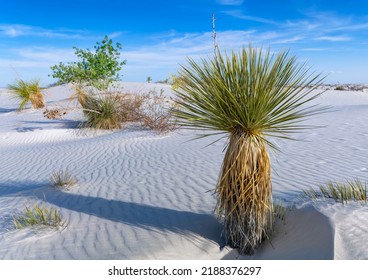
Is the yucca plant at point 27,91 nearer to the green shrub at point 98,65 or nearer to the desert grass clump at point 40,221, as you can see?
the green shrub at point 98,65

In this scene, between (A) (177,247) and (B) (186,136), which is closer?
(A) (177,247)

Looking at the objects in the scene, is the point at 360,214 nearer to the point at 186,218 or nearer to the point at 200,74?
the point at 186,218

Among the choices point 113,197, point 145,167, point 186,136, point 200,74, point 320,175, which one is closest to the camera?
point 200,74

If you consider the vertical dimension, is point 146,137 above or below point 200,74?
below

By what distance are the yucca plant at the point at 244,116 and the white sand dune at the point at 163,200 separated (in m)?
0.44

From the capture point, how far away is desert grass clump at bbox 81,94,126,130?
504 inches

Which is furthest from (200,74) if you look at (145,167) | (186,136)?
(186,136)

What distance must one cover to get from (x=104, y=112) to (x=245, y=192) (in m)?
10.2

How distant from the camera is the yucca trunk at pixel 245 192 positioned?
3.45m

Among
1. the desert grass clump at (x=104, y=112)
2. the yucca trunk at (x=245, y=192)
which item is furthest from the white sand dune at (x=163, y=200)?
the desert grass clump at (x=104, y=112)

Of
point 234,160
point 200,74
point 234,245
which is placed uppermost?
point 200,74

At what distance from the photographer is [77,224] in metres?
4.26

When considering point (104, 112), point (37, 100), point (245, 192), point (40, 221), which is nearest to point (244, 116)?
point (245, 192)
